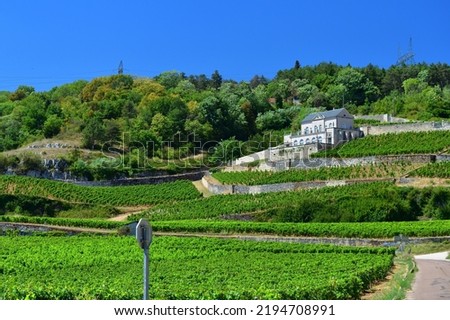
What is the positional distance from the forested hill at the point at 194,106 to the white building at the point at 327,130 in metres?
8.25

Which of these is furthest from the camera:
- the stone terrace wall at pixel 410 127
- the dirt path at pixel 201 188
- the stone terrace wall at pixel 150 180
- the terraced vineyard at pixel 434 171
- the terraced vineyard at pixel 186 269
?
the stone terrace wall at pixel 410 127

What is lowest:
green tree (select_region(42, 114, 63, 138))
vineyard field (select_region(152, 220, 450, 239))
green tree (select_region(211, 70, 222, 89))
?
vineyard field (select_region(152, 220, 450, 239))

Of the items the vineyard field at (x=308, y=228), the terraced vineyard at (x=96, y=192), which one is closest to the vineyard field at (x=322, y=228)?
the vineyard field at (x=308, y=228)

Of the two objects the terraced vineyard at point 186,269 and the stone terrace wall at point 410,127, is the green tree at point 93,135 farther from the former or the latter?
the terraced vineyard at point 186,269

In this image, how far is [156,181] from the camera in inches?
2931

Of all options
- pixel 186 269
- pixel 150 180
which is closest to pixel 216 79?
pixel 150 180

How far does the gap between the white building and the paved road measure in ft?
140

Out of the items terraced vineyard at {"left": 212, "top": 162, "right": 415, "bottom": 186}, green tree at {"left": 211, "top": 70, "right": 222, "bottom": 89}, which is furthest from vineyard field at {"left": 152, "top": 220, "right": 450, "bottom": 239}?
green tree at {"left": 211, "top": 70, "right": 222, "bottom": 89}

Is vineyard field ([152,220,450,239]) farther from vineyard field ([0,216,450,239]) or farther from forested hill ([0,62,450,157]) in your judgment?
forested hill ([0,62,450,157])

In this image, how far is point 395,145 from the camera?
2751 inches

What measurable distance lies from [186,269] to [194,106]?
6986cm

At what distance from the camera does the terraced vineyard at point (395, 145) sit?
6610 cm

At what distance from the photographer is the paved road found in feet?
65.2

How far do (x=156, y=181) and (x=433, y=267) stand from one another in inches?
1869
